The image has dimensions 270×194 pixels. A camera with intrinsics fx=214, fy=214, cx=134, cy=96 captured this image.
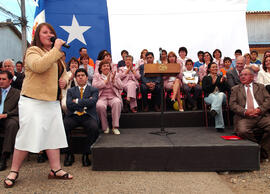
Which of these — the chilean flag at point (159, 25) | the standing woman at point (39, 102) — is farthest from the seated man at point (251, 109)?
the chilean flag at point (159, 25)

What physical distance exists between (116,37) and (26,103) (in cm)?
427

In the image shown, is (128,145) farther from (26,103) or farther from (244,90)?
(244,90)

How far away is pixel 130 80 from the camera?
4.67 m

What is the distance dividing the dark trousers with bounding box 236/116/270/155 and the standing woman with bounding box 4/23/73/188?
2486mm

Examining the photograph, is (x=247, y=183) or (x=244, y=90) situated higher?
(x=244, y=90)

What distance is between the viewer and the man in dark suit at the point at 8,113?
9.91 feet

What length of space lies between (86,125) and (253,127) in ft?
8.20

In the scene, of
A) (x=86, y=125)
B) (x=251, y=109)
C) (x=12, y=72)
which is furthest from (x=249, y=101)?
(x=12, y=72)

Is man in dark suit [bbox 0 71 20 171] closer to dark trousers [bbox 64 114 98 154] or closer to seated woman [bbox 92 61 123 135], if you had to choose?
dark trousers [bbox 64 114 98 154]

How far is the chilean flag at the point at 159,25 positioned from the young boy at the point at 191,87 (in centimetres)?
145

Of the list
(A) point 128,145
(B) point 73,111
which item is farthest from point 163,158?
(B) point 73,111

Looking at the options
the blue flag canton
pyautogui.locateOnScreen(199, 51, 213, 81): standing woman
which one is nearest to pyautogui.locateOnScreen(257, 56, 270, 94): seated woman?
pyautogui.locateOnScreen(199, 51, 213, 81): standing woman

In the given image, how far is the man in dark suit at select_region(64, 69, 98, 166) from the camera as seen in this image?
305cm

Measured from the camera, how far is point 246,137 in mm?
3023
